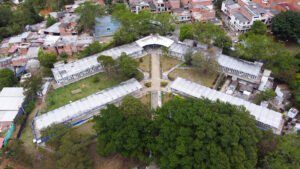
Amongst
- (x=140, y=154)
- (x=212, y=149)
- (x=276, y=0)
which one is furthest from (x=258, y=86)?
(x=276, y=0)

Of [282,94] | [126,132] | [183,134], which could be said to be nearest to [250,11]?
[282,94]

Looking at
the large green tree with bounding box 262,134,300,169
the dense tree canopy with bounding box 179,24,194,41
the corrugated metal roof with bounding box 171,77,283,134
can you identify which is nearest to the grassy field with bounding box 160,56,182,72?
the corrugated metal roof with bounding box 171,77,283,134

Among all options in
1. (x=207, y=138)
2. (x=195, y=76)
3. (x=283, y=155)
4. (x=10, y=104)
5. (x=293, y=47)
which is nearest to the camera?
(x=207, y=138)

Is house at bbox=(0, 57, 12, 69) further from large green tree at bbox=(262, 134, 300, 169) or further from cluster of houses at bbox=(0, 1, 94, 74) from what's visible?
large green tree at bbox=(262, 134, 300, 169)

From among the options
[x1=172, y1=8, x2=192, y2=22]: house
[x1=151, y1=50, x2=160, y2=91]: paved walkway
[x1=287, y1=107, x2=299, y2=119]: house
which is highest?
[x1=172, y1=8, x2=192, y2=22]: house

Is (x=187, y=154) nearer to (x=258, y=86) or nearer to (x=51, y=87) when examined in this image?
(x=258, y=86)

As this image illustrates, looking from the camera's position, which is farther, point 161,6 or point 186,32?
point 161,6

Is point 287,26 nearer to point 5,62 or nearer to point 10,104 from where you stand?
point 10,104
